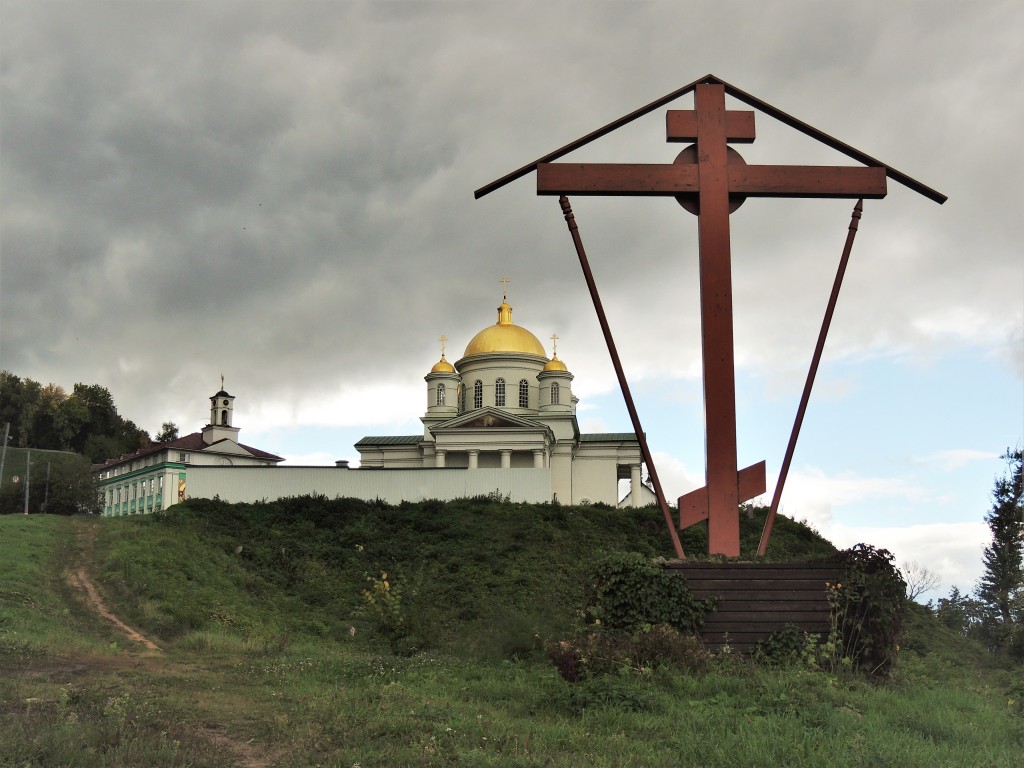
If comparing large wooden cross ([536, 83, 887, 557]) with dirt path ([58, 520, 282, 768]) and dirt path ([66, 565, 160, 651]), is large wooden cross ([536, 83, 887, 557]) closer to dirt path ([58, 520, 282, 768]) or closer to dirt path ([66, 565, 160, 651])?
dirt path ([58, 520, 282, 768])

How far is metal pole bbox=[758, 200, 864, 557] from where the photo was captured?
10.5 metres

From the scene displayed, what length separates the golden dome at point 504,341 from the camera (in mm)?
49125

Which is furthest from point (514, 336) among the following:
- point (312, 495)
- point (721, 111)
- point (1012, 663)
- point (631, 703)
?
point (631, 703)

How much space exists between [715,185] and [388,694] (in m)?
6.44

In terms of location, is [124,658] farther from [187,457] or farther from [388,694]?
[187,457]

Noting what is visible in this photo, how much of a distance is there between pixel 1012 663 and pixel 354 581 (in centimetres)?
1568

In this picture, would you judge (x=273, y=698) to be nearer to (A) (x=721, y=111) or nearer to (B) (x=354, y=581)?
(A) (x=721, y=111)

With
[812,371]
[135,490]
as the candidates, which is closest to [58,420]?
[135,490]

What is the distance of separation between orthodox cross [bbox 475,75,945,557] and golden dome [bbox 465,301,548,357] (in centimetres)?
3818

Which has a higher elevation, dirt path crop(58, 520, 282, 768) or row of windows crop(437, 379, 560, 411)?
row of windows crop(437, 379, 560, 411)

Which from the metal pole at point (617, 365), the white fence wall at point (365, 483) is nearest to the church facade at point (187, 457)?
the white fence wall at point (365, 483)

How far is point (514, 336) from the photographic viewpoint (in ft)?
163

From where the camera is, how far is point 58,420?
79.5 metres

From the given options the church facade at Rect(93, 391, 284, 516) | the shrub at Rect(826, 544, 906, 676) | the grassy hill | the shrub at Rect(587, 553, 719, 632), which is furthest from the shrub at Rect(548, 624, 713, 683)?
the church facade at Rect(93, 391, 284, 516)
